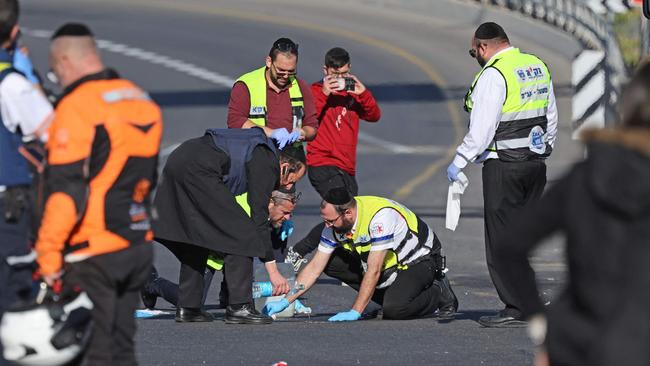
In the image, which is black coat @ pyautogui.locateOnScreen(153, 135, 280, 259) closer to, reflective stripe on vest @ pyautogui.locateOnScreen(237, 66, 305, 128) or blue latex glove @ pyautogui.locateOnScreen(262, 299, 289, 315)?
blue latex glove @ pyautogui.locateOnScreen(262, 299, 289, 315)

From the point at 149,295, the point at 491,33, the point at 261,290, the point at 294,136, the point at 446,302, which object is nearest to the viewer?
the point at 491,33

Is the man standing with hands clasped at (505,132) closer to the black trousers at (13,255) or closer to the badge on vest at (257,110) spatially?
the badge on vest at (257,110)

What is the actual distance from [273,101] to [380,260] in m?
1.78

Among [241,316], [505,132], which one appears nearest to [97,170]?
[241,316]

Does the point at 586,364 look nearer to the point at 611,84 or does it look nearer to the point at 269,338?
the point at 269,338

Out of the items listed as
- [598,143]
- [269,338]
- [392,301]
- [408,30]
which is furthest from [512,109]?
[408,30]

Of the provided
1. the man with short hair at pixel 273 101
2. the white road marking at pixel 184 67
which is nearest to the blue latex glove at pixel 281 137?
the man with short hair at pixel 273 101

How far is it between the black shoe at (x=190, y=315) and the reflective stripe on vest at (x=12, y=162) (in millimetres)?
3744

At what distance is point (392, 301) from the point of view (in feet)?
34.0

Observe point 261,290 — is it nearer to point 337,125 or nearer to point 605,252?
point 337,125

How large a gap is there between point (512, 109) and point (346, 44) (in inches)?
1010

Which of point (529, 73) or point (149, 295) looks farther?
point (149, 295)

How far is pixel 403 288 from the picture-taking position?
10.3 meters

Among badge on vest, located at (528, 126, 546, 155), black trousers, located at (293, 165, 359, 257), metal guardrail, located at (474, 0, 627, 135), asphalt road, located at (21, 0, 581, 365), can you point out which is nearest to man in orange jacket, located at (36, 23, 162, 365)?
asphalt road, located at (21, 0, 581, 365)
